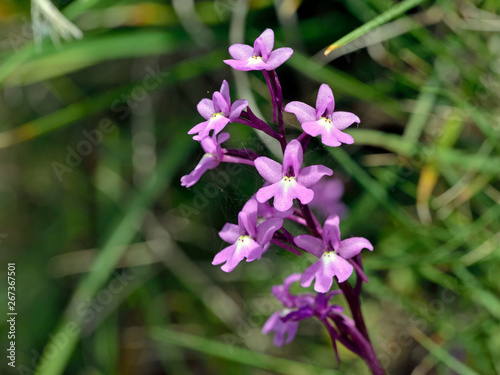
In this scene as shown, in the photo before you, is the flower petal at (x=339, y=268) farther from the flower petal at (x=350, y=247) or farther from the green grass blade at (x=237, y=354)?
the green grass blade at (x=237, y=354)

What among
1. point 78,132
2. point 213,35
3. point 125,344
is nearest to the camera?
point 213,35

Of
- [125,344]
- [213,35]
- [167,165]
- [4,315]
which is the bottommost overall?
[125,344]

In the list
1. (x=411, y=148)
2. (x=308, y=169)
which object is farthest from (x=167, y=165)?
(x=308, y=169)

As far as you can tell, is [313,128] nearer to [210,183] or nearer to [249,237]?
[249,237]

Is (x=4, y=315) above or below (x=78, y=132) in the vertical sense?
below

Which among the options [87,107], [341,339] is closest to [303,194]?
[341,339]

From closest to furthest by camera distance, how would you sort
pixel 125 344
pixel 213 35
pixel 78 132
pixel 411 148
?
1. pixel 411 148
2. pixel 213 35
3. pixel 125 344
4. pixel 78 132

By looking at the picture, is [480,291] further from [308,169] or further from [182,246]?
[182,246]

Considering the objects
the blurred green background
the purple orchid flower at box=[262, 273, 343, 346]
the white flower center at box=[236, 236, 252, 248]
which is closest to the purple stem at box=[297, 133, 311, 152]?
the white flower center at box=[236, 236, 252, 248]

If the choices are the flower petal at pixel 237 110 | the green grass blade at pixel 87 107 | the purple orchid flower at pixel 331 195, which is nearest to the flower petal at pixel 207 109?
the flower petal at pixel 237 110
